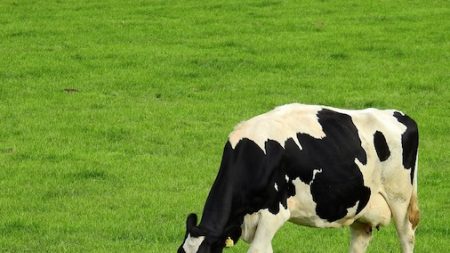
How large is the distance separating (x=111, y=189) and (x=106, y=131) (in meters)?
3.60

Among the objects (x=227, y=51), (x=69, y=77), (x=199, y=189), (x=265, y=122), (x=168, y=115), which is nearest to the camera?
(x=265, y=122)

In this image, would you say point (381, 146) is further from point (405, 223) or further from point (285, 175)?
point (285, 175)

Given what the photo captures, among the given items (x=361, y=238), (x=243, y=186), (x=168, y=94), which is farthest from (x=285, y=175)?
(x=168, y=94)

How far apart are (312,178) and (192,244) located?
1566mm

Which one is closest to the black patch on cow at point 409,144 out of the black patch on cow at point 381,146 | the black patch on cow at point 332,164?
the black patch on cow at point 381,146

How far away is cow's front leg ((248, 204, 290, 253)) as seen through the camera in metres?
10.7

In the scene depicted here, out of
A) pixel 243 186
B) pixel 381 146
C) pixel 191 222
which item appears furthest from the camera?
pixel 381 146

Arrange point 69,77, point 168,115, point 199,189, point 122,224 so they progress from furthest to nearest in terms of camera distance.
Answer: point 69,77, point 168,115, point 199,189, point 122,224

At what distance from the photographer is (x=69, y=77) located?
2477cm

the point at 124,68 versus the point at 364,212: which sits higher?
the point at 364,212

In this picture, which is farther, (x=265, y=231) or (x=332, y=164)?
(x=332, y=164)

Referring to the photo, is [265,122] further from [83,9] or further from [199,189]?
[83,9]

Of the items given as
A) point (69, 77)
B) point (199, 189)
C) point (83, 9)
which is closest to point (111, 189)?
point (199, 189)

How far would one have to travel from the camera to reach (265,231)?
35.4 feet
